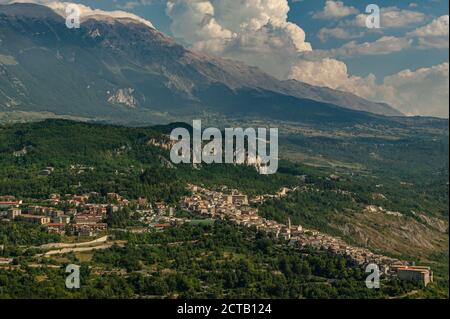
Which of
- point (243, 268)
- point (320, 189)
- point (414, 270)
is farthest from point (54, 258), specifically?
point (320, 189)

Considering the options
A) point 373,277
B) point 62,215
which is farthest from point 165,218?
point 373,277

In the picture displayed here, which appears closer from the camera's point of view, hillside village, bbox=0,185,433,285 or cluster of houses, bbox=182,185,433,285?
cluster of houses, bbox=182,185,433,285

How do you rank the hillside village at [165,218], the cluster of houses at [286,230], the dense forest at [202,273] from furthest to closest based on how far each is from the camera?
the hillside village at [165,218] → the cluster of houses at [286,230] → the dense forest at [202,273]

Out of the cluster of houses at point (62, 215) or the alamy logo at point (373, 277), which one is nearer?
the alamy logo at point (373, 277)

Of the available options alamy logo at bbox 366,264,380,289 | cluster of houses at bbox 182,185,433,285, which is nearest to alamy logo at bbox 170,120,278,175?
cluster of houses at bbox 182,185,433,285

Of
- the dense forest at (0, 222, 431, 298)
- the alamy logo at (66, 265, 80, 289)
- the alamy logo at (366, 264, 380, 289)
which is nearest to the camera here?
the alamy logo at (66, 265, 80, 289)

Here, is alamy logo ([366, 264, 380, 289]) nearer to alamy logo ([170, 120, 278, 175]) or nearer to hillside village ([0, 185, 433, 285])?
hillside village ([0, 185, 433, 285])

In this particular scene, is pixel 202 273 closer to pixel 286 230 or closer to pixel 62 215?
pixel 286 230
